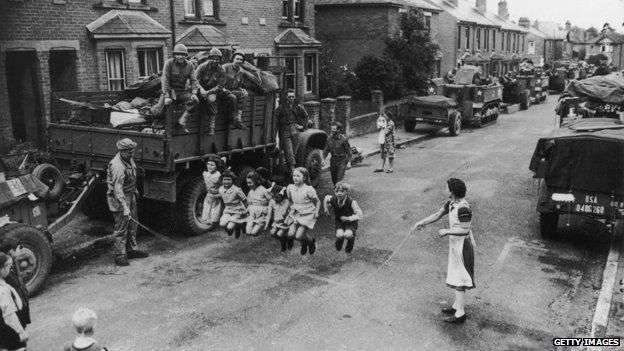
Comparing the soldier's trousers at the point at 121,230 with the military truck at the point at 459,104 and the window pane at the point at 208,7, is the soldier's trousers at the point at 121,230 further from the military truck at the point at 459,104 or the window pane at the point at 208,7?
the military truck at the point at 459,104

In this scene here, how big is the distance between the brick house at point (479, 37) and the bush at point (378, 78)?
11.3 meters

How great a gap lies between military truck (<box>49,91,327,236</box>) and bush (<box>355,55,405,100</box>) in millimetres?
17107

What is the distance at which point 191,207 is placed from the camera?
34.2 ft

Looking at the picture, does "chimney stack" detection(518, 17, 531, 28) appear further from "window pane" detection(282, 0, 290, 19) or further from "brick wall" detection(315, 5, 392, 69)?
"window pane" detection(282, 0, 290, 19)

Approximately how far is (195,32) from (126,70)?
3.19m

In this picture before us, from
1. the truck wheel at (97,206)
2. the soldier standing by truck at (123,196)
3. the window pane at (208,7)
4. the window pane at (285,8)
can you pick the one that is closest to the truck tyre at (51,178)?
the soldier standing by truck at (123,196)

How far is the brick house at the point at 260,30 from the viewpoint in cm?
1961

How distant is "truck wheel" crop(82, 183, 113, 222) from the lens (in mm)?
11562

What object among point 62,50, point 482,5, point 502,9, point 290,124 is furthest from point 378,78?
point 502,9

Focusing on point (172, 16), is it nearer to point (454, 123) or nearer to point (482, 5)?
point (454, 123)

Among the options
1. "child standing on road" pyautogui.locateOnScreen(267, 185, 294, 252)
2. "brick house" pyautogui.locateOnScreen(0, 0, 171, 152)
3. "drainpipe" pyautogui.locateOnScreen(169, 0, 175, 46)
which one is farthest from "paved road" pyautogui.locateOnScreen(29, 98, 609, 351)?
"drainpipe" pyautogui.locateOnScreen(169, 0, 175, 46)

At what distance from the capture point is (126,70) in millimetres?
17359

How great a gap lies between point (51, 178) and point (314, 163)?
21.3ft

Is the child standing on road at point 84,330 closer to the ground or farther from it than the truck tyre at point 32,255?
farther from it
